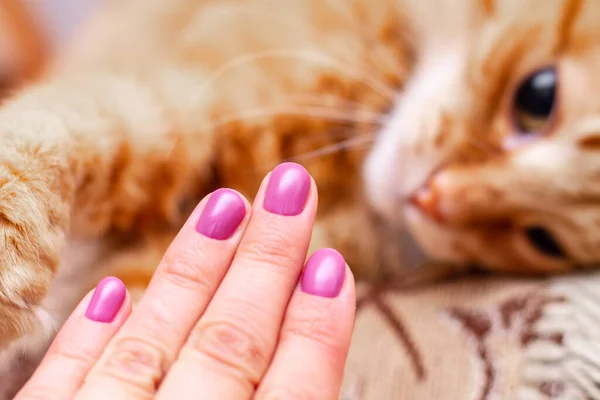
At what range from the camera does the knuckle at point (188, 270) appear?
52cm

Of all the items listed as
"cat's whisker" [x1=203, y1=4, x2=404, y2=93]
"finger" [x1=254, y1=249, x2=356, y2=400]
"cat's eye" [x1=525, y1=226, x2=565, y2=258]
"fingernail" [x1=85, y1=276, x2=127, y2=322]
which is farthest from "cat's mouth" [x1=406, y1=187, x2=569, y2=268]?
"fingernail" [x1=85, y1=276, x2=127, y2=322]

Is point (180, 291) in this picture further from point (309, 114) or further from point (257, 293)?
point (309, 114)

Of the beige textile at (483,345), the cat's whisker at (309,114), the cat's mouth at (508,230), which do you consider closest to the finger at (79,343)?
the beige textile at (483,345)

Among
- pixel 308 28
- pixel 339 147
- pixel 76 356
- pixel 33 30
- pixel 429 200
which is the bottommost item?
pixel 76 356

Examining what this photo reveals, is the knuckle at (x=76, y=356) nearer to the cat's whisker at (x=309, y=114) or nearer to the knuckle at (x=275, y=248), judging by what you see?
the knuckle at (x=275, y=248)

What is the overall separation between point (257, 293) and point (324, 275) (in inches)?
2.5

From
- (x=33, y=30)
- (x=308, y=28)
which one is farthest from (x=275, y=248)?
(x=33, y=30)

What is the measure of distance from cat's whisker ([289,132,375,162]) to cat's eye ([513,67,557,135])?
0.78 ft

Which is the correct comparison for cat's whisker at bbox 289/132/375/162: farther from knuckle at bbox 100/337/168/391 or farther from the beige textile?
knuckle at bbox 100/337/168/391

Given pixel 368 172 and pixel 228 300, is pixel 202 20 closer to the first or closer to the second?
pixel 368 172

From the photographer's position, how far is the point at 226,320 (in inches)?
19.4

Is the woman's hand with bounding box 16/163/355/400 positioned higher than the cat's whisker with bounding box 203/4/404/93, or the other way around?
the cat's whisker with bounding box 203/4/404/93

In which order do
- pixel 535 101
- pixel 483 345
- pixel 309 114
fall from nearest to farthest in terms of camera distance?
pixel 483 345 → pixel 535 101 → pixel 309 114

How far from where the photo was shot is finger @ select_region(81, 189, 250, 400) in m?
0.49
